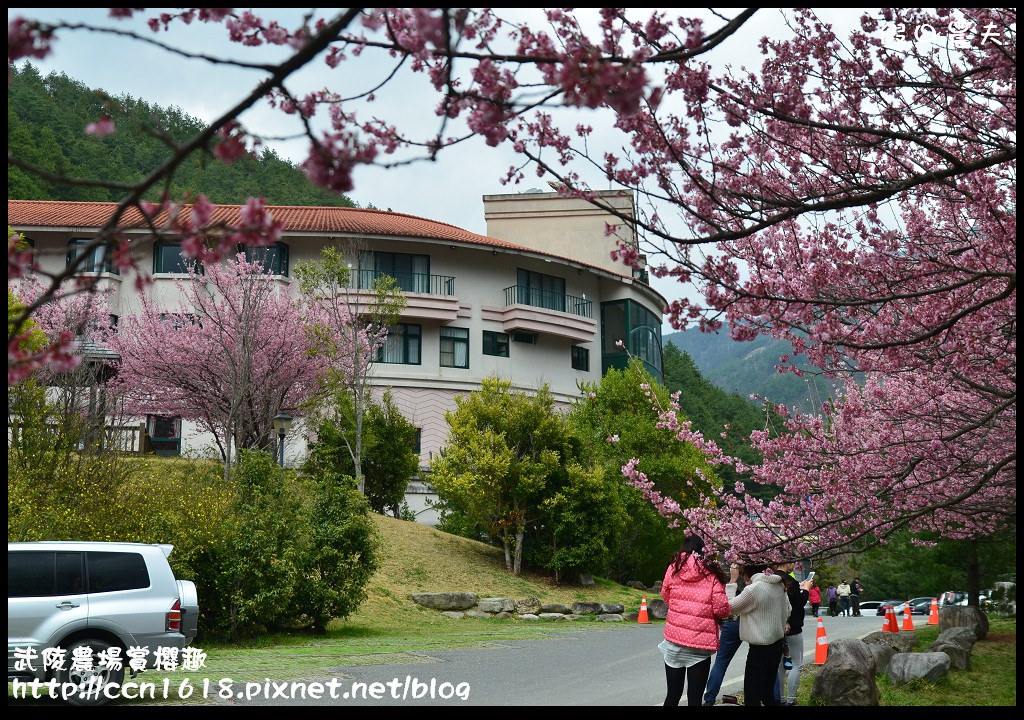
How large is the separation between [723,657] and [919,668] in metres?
3.93

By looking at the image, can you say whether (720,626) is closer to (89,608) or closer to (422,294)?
(89,608)

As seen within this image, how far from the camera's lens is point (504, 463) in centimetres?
3170

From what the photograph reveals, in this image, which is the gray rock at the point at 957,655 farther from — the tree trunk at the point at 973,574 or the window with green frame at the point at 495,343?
the window with green frame at the point at 495,343

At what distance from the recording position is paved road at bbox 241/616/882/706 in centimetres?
1177

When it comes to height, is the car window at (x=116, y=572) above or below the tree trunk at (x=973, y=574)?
above

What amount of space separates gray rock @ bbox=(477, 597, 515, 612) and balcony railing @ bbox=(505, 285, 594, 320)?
18.9 m

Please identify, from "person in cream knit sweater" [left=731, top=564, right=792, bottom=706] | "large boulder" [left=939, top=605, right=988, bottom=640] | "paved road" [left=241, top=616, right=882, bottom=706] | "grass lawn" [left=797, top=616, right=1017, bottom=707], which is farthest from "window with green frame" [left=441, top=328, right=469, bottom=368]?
"person in cream knit sweater" [left=731, top=564, right=792, bottom=706]

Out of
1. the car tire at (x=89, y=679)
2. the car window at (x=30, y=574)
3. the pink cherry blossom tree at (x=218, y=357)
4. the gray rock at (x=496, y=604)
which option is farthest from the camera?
the pink cherry blossom tree at (x=218, y=357)

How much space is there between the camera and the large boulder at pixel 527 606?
2884 cm

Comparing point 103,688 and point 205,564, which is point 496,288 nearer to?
point 205,564

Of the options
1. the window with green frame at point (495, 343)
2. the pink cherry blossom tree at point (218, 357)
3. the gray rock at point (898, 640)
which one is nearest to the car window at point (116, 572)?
the gray rock at point (898, 640)

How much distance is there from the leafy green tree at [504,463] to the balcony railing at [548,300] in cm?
1204

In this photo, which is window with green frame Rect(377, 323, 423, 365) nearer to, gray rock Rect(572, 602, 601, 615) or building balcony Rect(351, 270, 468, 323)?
building balcony Rect(351, 270, 468, 323)

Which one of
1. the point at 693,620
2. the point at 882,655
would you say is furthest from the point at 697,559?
the point at 882,655
